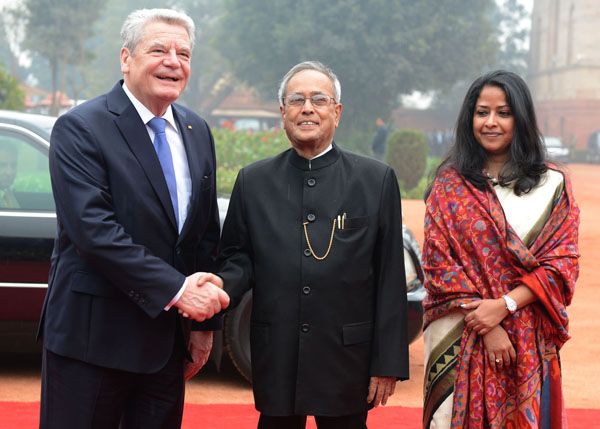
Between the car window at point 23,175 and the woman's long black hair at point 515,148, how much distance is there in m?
3.09

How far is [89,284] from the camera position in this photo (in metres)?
2.99

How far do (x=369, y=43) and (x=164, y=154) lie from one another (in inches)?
1535

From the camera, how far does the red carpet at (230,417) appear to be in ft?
16.1

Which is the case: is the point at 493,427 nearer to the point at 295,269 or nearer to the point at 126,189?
the point at 295,269

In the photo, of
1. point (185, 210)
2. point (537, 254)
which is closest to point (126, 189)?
point (185, 210)

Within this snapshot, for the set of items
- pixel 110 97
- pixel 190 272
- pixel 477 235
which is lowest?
pixel 190 272

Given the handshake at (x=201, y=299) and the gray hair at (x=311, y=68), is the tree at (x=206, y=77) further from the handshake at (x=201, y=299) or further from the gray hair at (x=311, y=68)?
the handshake at (x=201, y=299)

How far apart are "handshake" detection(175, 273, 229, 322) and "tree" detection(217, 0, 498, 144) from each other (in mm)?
39169

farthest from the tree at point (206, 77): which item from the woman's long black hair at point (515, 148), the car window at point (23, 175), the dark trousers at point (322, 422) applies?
the dark trousers at point (322, 422)

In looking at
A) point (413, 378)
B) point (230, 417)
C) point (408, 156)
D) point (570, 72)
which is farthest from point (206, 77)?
point (230, 417)

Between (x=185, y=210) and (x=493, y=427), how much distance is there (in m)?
1.44

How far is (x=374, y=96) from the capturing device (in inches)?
1705

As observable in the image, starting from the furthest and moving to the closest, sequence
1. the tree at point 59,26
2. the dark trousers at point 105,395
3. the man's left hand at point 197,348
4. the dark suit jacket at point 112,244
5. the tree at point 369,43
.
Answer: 1. the tree at point 59,26
2. the tree at point 369,43
3. the man's left hand at point 197,348
4. the dark trousers at point 105,395
5. the dark suit jacket at point 112,244

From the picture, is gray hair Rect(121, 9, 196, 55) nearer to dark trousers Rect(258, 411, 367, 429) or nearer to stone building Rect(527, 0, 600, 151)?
dark trousers Rect(258, 411, 367, 429)
